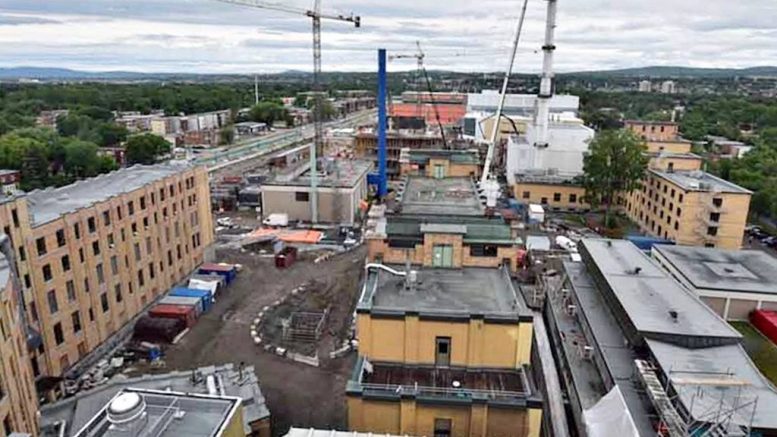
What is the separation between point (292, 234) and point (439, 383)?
43.2m

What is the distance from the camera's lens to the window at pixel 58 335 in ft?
111

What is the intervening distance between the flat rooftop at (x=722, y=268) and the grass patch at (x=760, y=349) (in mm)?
2943

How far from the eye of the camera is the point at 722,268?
43094mm

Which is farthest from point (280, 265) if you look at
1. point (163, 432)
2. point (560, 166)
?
point (560, 166)

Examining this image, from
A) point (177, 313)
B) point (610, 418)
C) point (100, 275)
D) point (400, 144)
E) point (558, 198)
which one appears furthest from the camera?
point (400, 144)

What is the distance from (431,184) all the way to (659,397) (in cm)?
3561

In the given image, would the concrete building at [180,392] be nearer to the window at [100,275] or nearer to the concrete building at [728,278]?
the window at [100,275]

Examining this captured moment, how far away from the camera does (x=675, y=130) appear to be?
355 ft

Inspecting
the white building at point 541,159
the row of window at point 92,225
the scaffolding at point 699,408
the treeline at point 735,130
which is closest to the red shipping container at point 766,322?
the scaffolding at point 699,408

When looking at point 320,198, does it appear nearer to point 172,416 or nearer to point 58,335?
point 58,335

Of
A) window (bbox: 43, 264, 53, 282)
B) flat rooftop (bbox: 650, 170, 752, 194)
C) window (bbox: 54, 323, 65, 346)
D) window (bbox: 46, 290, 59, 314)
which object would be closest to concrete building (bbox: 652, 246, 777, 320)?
flat rooftop (bbox: 650, 170, 752, 194)

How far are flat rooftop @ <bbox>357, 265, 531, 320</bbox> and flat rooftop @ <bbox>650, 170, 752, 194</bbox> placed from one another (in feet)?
130

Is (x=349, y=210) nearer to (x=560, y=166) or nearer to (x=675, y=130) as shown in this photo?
(x=560, y=166)

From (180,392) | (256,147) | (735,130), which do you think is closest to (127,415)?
(180,392)
